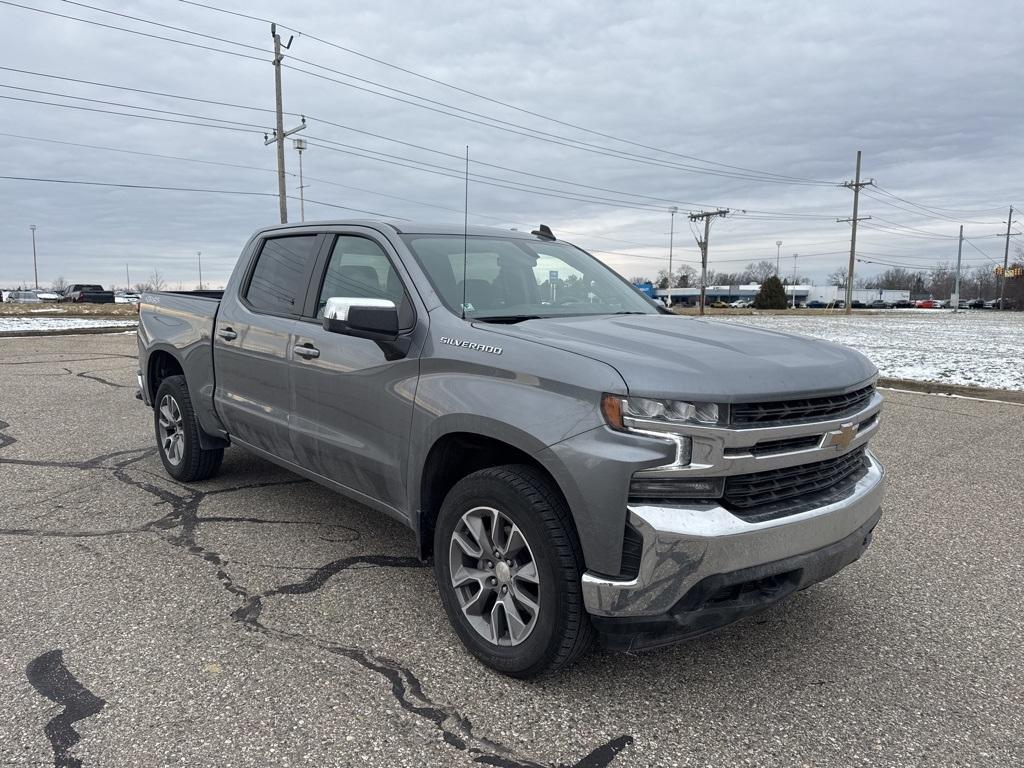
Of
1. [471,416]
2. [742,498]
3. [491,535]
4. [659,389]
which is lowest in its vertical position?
[491,535]

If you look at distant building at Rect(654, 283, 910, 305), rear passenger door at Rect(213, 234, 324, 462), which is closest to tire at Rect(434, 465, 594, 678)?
rear passenger door at Rect(213, 234, 324, 462)

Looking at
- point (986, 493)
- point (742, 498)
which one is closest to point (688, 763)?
point (742, 498)

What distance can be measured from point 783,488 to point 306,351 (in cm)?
248

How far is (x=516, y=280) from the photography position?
3896mm

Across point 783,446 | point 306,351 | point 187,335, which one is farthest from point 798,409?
point 187,335

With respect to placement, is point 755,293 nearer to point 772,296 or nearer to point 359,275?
point 772,296

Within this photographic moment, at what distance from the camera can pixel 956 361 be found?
14141mm

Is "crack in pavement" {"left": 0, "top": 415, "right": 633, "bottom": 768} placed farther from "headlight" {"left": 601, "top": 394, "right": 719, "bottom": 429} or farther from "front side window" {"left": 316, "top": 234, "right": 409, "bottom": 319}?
"front side window" {"left": 316, "top": 234, "right": 409, "bottom": 319}

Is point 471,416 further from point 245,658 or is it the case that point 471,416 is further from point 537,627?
point 245,658

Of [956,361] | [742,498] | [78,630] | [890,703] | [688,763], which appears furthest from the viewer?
[956,361]

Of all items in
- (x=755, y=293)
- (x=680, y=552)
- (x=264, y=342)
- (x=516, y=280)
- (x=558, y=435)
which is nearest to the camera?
(x=680, y=552)

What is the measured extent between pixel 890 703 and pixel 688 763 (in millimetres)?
935

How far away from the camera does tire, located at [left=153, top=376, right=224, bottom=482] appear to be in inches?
209

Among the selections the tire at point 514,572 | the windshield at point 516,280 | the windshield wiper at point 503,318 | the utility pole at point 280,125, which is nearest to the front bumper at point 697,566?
the tire at point 514,572
